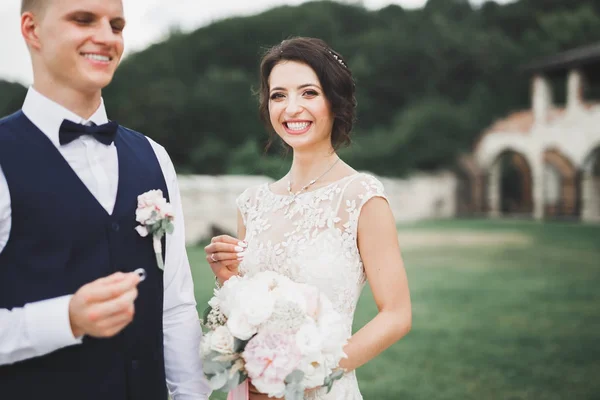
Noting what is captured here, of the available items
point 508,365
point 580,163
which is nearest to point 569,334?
point 508,365

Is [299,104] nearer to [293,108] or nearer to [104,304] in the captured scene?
[293,108]

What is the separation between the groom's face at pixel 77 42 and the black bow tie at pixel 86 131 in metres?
0.12

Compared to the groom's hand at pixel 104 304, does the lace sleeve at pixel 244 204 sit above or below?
above

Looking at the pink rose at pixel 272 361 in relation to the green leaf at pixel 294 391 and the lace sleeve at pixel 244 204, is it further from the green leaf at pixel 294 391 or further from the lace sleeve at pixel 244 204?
the lace sleeve at pixel 244 204

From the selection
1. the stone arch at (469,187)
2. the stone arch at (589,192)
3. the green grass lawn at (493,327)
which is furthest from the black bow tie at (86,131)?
the stone arch at (469,187)

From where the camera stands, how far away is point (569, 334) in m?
8.05

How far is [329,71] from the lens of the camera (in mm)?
2842

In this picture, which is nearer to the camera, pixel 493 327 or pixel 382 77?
pixel 493 327

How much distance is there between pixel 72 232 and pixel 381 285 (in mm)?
1247

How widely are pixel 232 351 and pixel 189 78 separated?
38.8m


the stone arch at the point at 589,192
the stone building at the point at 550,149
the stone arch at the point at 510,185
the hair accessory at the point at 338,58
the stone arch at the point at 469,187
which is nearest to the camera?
the hair accessory at the point at 338,58

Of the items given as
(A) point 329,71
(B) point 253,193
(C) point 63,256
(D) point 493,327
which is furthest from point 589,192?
(C) point 63,256

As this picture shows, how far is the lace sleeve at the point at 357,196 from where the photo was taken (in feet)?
8.74

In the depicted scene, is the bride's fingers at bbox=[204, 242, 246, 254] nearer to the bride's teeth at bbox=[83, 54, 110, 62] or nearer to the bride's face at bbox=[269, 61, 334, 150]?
the bride's face at bbox=[269, 61, 334, 150]
